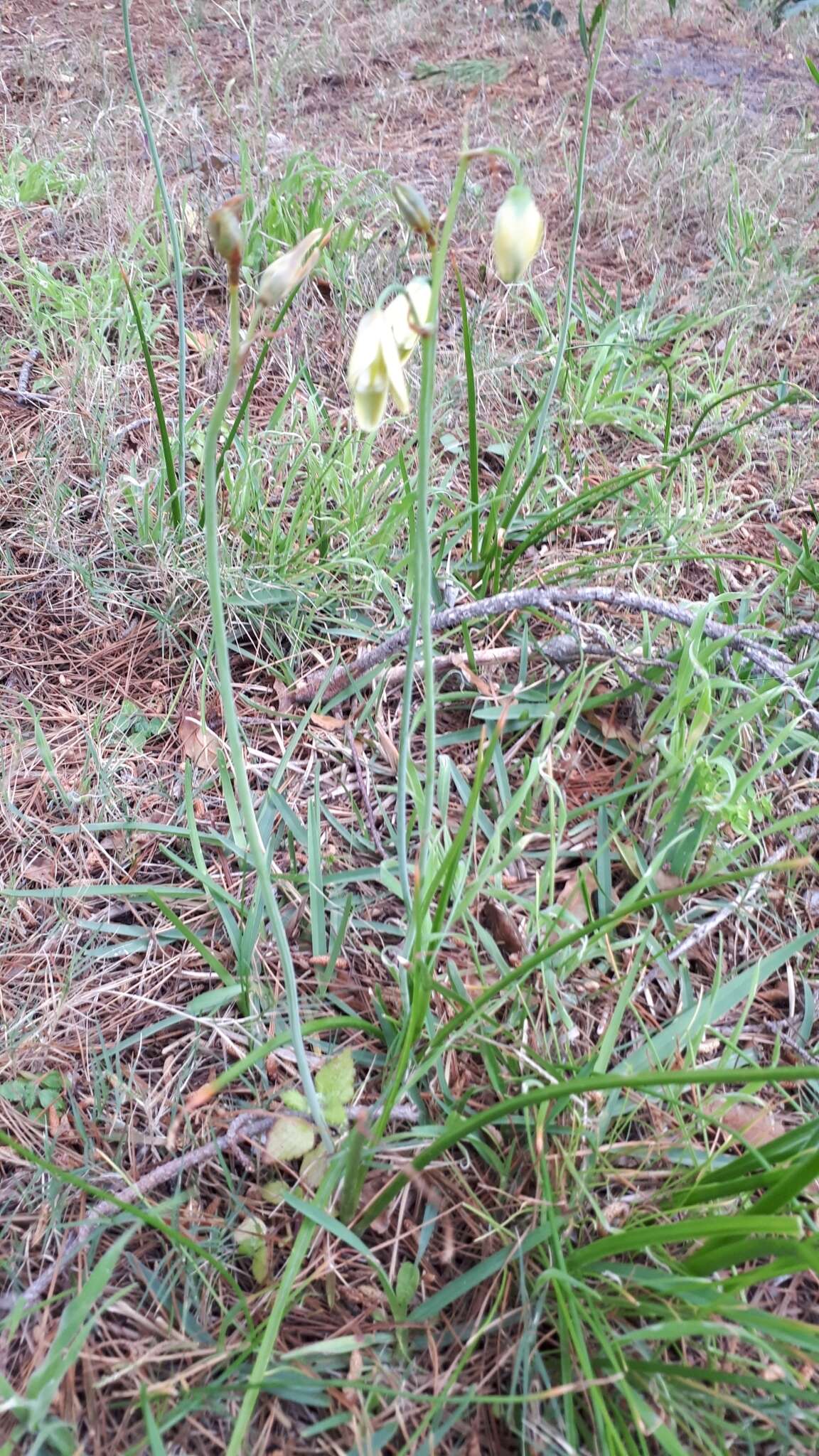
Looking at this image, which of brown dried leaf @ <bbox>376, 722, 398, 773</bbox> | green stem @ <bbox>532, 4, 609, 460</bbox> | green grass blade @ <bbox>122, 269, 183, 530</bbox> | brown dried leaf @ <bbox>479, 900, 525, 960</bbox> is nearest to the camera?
brown dried leaf @ <bbox>479, 900, 525, 960</bbox>

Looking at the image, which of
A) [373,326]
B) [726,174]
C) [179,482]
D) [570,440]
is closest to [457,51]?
[726,174]

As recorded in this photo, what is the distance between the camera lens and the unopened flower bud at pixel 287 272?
69 centimetres

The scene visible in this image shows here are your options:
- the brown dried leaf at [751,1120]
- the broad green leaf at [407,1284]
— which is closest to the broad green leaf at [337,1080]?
the broad green leaf at [407,1284]

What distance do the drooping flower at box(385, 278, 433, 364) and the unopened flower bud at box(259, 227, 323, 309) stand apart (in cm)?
9

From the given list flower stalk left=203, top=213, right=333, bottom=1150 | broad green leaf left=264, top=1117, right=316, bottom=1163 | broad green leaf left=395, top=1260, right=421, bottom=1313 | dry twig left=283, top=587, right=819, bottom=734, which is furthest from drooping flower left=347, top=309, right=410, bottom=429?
broad green leaf left=395, top=1260, right=421, bottom=1313

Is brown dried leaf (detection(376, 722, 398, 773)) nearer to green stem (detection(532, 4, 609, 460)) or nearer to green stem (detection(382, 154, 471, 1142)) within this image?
green stem (detection(382, 154, 471, 1142))

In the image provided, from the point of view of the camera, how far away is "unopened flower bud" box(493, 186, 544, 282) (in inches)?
31.1

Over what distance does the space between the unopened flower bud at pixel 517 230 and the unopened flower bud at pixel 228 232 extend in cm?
23

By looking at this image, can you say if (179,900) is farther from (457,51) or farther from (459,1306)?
(457,51)

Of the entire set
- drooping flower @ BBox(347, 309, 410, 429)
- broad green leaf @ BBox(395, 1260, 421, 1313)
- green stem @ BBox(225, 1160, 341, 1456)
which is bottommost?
broad green leaf @ BBox(395, 1260, 421, 1313)

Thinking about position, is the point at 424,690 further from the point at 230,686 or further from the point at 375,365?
the point at 375,365

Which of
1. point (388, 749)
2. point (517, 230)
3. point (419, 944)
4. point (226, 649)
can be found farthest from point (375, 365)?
point (388, 749)

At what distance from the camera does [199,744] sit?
1.48 m

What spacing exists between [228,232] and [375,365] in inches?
7.2
